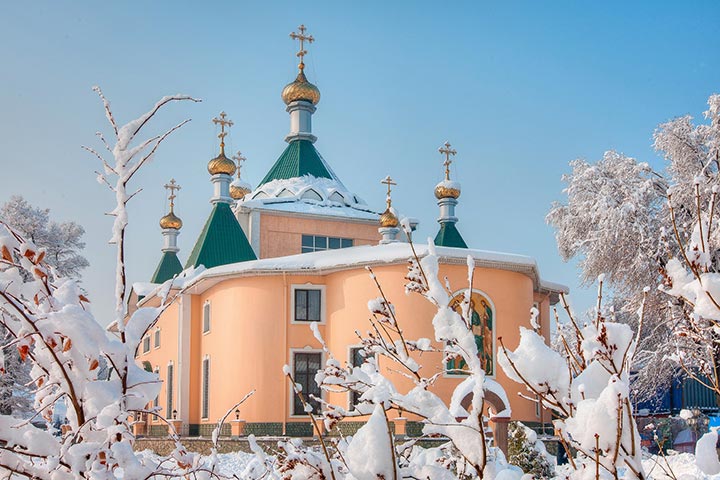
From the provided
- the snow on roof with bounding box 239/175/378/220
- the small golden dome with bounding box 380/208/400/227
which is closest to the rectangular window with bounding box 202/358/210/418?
the snow on roof with bounding box 239/175/378/220

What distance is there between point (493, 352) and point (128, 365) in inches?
664

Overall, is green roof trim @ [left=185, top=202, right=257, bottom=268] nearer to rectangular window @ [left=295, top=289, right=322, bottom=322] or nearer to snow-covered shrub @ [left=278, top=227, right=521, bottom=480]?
rectangular window @ [left=295, top=289, right=322, bottom=322]

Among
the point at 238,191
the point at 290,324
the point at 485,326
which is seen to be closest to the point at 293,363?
the point at 290,324

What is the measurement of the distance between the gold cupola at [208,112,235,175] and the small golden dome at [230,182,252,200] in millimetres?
1967

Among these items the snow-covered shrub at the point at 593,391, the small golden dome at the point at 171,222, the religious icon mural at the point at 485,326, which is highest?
the small golden dome at the point at 171,222

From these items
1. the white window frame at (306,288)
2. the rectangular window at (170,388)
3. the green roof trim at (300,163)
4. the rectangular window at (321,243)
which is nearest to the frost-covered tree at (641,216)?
the white window frame at (306,288)

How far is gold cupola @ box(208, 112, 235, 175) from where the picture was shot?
2827cm

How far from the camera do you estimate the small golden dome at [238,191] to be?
30.8m

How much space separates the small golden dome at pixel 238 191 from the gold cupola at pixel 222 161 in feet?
6.45

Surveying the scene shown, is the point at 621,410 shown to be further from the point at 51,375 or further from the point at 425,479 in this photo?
the point at 51,375

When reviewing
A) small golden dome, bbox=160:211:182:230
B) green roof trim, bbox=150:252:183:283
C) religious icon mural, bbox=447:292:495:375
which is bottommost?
religious icon mural, bbox=447:292:495:375

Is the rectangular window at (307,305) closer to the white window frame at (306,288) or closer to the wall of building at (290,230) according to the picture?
the white window frame at (306,288)

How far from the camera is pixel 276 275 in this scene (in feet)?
65.0

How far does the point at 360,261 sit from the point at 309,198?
29.8 feet
